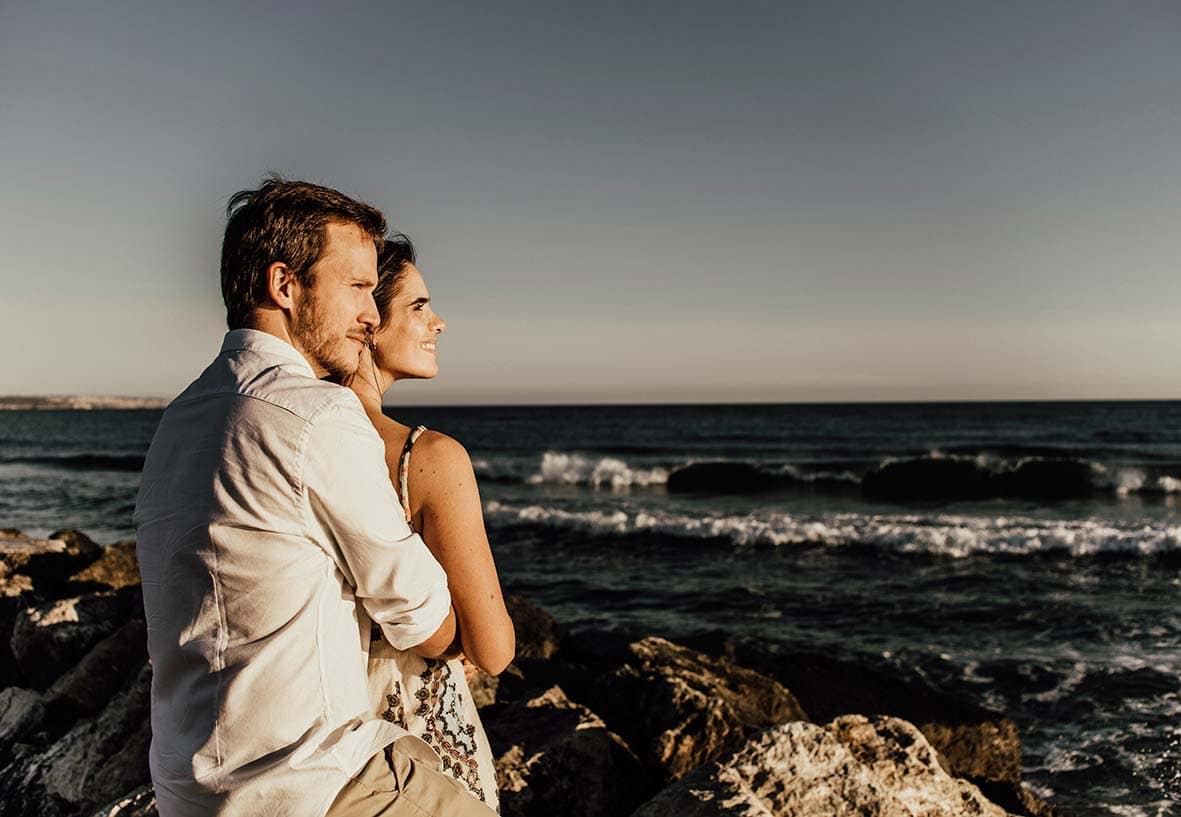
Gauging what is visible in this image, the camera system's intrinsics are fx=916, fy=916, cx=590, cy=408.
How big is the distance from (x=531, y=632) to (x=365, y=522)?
5.75 meters

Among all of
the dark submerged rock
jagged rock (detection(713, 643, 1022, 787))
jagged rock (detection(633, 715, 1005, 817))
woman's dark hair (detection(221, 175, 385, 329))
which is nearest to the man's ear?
woman's dark hair (detection(221, 175, 385, 329))

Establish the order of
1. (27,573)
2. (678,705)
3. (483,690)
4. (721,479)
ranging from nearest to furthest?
1. (678,705)
2. (483,690)
3. (27,573)
4. (721,479)

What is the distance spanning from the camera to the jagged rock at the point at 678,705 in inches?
166

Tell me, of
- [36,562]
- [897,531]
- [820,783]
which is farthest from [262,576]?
[897,531]

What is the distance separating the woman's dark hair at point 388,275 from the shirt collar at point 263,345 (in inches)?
22.7

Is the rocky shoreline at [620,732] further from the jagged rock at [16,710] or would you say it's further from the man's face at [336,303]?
the man's face at [336,303]

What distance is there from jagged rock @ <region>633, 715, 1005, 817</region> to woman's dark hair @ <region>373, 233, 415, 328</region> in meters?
2.04

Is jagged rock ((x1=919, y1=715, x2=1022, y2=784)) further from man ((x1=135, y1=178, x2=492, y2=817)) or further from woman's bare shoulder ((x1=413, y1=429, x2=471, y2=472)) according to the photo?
man ((x1=135, y1=178, x2=492, y2=817))

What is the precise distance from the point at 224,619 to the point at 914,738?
10.1 ft

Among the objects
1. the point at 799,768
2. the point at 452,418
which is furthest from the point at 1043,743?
the point at 452,418

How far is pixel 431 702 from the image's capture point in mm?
2006

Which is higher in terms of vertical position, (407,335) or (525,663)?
(407,335)

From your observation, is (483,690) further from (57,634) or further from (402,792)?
(402,792)

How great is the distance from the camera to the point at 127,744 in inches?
182
